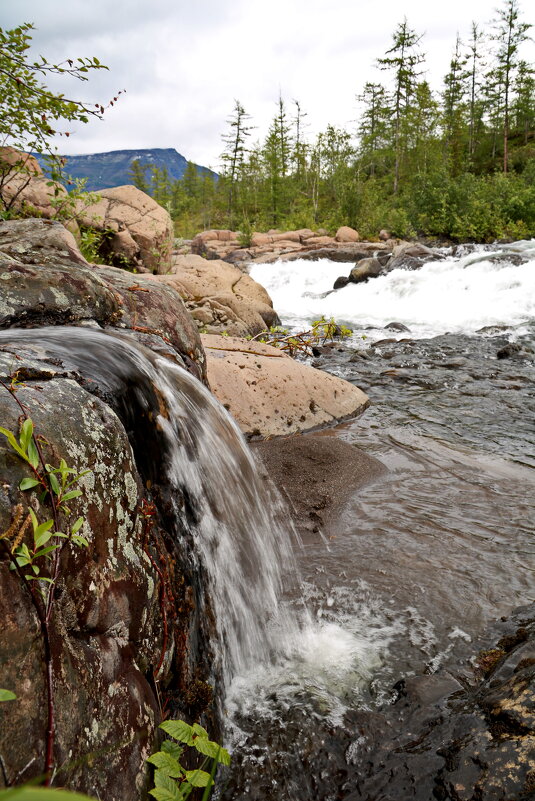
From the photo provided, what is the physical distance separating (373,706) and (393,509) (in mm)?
2265

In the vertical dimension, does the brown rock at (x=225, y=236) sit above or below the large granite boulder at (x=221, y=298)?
above

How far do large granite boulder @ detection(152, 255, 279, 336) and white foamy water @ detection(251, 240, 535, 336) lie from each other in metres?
3.40

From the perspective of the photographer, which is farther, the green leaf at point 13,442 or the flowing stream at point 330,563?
the flowing stream at point 330,563

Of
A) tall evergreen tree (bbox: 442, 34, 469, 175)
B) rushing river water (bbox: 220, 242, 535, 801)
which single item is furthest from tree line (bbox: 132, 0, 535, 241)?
rushing river water (bbox: 220, 242, 535, 801)

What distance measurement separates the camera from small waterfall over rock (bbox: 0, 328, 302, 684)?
2578 mm

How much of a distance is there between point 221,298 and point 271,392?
4.71 m

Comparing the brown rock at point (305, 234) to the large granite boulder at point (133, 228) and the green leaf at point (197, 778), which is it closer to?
the large granite boulder at point (133, 228)

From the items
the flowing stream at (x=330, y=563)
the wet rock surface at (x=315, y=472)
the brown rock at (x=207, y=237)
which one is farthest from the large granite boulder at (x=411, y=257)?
the brown rock at (x=207, y=237)

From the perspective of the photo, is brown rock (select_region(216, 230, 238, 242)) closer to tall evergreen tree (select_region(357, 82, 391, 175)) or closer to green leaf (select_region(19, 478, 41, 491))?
tall evergreen tree (select_region(357, 82, 391, 175))

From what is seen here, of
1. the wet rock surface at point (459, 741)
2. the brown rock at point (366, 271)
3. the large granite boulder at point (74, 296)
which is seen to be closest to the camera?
the wet rock surface at point (459, 741)

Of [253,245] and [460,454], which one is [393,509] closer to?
[460,454]

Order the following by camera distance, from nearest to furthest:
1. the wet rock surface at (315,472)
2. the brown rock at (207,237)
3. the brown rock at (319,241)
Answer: the wet rock surface at (315,472) → the brown rock at (319,241) → the brown rock at (207,237)

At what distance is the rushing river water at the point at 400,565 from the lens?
93.7 inches

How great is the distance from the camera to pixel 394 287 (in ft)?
59.8
